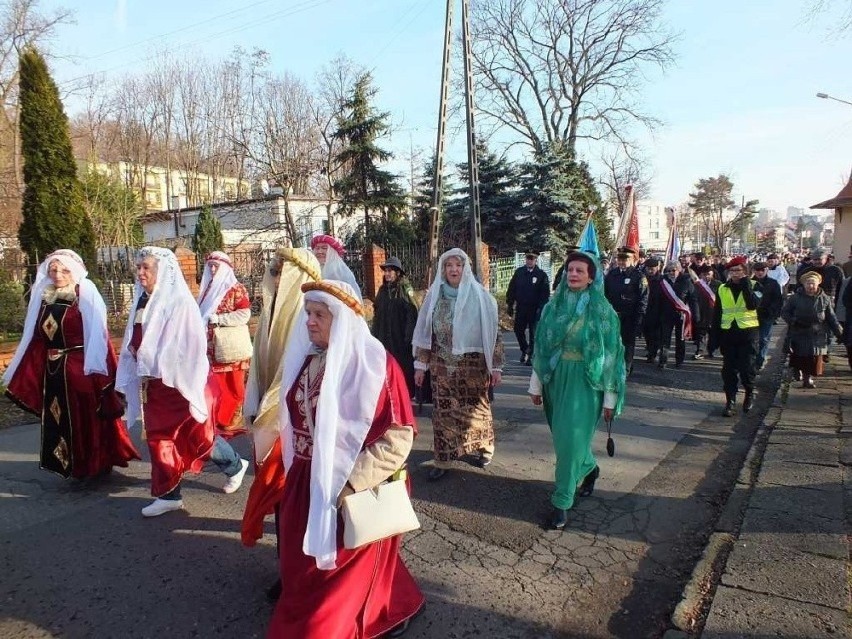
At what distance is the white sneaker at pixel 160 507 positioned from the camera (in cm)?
399

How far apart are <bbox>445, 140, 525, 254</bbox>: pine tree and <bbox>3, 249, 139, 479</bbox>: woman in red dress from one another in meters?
19.0

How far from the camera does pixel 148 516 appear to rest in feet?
13.1

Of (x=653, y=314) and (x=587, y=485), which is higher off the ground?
(x=653, y=314)

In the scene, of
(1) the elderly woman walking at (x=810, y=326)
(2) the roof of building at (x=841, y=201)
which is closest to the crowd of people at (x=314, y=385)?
(1) the elderly woman walking at (x=810, y=326)

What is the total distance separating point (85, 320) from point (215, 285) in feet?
3.58

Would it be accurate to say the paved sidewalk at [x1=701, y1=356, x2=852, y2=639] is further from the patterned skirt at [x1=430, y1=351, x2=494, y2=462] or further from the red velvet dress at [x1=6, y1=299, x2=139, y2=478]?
the red velvet dress at [x1=6, y1=299, x2=139, y2=478]

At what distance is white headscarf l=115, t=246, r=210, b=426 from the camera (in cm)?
385

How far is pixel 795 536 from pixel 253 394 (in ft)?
11.0

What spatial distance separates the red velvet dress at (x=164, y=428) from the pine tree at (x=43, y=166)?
27.9 ft

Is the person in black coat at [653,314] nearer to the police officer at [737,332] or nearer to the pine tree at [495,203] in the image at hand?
the police officer at [737,332]

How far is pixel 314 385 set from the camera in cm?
251

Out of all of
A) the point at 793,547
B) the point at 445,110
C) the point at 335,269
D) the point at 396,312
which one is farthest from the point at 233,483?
the point at 445,110

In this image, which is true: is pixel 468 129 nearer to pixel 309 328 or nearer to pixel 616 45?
pixel 309 328

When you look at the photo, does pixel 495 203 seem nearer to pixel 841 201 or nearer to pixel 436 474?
pixel 841 201
